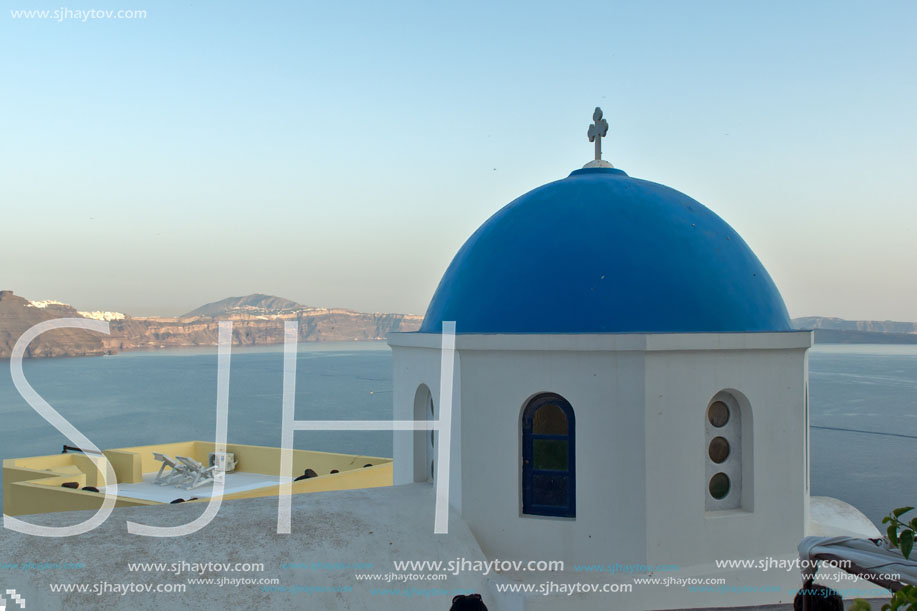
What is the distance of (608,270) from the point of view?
855 cm

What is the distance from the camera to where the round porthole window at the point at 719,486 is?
27.4 ft

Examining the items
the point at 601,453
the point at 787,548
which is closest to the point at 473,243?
the point at 601,453

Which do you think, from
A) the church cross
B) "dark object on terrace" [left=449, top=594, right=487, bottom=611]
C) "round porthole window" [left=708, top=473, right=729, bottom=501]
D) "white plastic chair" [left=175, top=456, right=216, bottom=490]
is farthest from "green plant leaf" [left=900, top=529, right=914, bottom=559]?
"white plastic chair" [left=175, top=456, right=216, bottom=490]

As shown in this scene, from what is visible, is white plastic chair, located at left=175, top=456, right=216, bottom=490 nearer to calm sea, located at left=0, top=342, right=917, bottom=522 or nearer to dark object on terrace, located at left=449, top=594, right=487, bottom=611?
dark object on terrace, located at left=449, top=594, right=487, bottom=611

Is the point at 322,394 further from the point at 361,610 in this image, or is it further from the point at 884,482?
the point at 361,610

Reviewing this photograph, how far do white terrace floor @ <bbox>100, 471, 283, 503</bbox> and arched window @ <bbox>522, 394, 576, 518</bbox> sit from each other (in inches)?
482

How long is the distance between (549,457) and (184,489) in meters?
14.8

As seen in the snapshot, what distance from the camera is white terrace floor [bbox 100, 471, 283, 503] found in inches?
752

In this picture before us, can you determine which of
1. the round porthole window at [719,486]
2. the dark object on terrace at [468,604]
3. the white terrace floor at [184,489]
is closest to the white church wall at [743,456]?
the round porthole window at [719,486]

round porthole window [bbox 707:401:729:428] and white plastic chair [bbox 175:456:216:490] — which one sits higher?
round porthole window [bbox 707:401:729:428]

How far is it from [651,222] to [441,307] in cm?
275

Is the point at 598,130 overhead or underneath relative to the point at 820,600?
overhead
